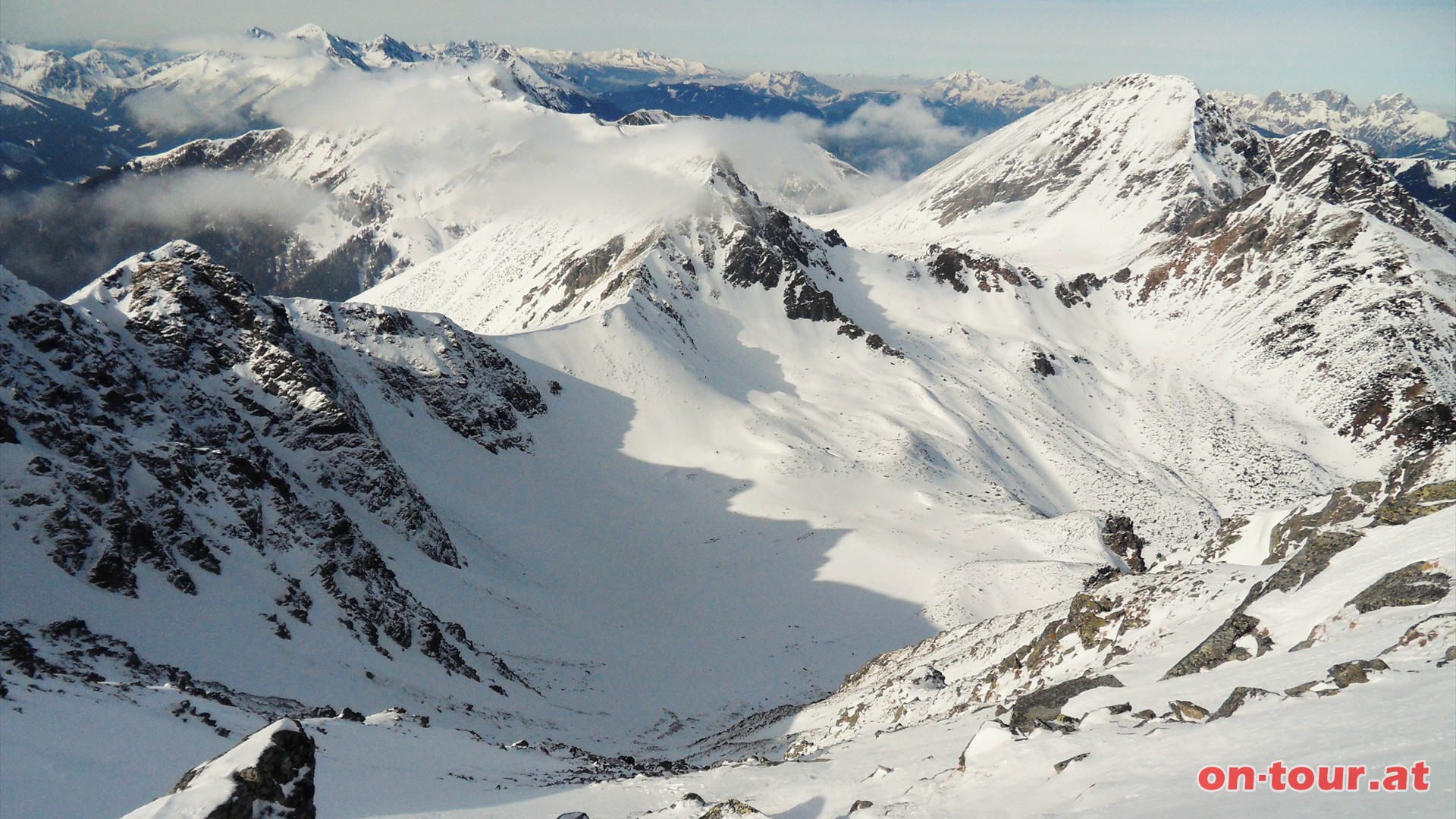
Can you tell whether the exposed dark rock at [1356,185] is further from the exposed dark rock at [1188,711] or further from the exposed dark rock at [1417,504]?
the exposed dark rock at [1188,711]

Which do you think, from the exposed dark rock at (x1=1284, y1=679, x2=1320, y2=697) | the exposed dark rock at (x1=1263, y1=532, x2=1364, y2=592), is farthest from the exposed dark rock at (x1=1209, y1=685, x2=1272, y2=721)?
the exposed dark rock at (x1=1263, y1=532, x2=1364, y2=592)

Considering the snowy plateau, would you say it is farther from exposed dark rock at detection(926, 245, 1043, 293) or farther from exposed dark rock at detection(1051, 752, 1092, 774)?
exposed dark rock at detection(926, 245, 1043, 293)

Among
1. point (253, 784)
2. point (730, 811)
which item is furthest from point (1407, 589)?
point (253, 784)

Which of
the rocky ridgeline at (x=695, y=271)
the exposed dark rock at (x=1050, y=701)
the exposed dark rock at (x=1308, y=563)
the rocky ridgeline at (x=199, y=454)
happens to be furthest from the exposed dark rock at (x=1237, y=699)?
the rocky ridgeline at (x=695, y=271)

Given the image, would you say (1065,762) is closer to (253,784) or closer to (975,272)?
(253,784)

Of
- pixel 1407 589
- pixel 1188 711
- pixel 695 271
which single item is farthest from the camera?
pixel 695 271

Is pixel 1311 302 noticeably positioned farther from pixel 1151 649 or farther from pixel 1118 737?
pixel 1118 737
